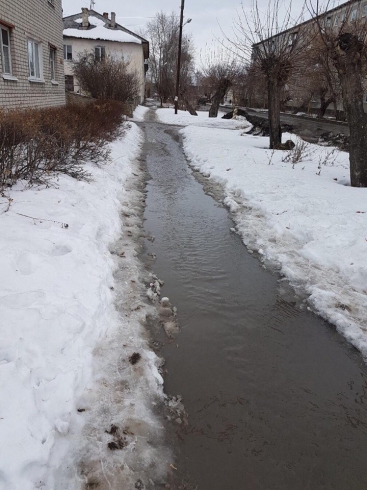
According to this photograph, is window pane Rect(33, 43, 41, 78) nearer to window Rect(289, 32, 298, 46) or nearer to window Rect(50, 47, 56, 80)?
window Rect(50, 47, 56, 80)

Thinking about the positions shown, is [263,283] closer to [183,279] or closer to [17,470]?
[183,279]

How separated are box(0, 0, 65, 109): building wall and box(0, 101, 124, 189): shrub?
358 centimetres

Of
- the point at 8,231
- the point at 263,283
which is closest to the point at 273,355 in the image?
the point at 263,283

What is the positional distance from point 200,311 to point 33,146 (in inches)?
147

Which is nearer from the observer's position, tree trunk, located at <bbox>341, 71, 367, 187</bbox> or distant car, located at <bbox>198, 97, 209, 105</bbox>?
tree trunk, located at <bbox>341, 71, 367, 187</bbox>

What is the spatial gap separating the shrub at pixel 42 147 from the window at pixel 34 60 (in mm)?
5750

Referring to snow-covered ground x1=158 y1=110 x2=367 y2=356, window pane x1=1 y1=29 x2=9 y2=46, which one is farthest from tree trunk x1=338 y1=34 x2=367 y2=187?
window pane x1=1 y1=29 x2=9 y2=46

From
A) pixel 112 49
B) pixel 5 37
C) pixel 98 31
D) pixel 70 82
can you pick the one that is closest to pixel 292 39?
pixel 5 37

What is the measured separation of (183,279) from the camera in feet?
15.3

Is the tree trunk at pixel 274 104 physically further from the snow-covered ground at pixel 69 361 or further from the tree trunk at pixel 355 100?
the snow-covered ground at pixel 69 361

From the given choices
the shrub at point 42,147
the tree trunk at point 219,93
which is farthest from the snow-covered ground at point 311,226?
the tree trunk at point 219,93

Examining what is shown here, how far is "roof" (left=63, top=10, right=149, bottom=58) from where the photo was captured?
36.9m

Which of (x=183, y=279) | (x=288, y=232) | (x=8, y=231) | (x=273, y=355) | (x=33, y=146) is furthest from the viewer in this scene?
(x=288, y=232)

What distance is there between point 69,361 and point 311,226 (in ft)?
15.0
